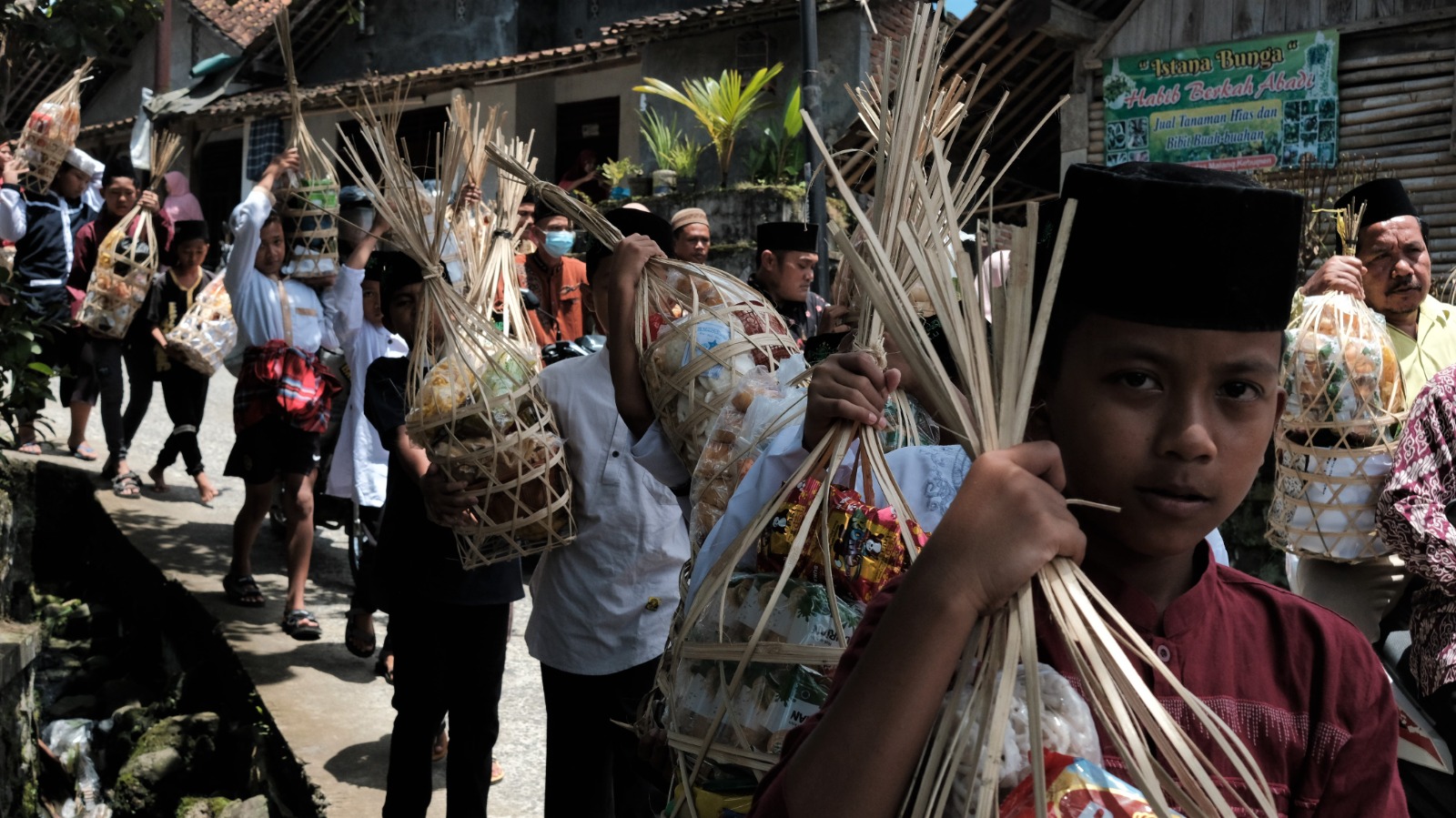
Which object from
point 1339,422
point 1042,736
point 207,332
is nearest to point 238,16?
point 207,332

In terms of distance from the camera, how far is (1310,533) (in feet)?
12.0

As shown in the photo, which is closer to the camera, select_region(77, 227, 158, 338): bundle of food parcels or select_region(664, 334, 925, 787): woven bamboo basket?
select_region(664, 334, 925, 787): woven bamboo basket

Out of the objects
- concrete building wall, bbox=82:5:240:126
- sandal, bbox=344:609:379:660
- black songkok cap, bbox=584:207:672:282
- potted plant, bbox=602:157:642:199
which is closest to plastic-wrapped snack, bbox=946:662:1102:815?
black songkok cap, bbox=584:207:672:282

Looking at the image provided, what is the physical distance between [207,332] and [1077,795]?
261 inches

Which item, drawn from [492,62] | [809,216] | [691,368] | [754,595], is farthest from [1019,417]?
[492,62]

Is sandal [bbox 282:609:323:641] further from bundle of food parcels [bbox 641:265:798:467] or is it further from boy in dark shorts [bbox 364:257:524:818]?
bundle of food parcels [bbox 641:265:798:467]

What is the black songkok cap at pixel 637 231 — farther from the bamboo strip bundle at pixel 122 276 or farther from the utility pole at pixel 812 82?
the bamboo strip bundle at pixel 122 276

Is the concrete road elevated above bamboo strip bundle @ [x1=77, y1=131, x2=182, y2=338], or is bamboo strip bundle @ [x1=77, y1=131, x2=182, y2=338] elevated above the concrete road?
bamboo strip bundle @ [x1=77, y1=131, x2=182, y2=338]

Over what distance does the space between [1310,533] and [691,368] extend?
83.6 inches

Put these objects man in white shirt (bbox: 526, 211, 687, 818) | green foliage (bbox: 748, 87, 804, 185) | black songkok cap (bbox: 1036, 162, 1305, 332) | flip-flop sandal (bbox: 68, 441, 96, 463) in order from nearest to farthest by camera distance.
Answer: black songkok cap (bbox: 1036, 162, 1305, 332), man in white shirt (bbox: 526, 211, 687, 818), flip-flop sandal (bbox: 68, 441, 96, 463), green foliage (bbox: 748, 87, 804, 185)

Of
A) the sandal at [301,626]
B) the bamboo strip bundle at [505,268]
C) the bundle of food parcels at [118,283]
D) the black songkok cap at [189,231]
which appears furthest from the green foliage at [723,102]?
the bamboo strip bundle at [505,268]

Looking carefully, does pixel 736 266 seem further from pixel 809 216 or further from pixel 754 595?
pixel 754 595

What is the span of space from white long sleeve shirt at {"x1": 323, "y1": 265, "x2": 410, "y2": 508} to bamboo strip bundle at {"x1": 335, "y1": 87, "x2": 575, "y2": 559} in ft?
7.08

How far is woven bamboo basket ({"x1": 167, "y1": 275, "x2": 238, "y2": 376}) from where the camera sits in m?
6.84
